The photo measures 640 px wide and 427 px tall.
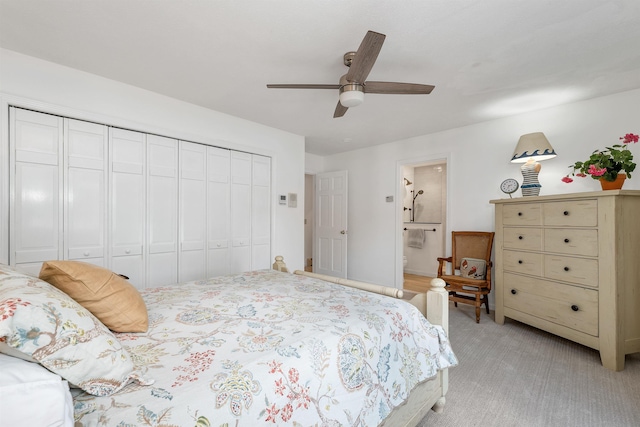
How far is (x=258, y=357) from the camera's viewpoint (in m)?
0.99

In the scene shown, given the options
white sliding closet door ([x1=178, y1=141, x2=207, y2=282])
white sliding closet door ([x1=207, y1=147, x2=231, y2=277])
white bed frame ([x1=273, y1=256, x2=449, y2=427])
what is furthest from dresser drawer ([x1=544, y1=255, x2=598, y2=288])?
white sliding closet door ([x1=178, y1=141, x2=207, y2=282])

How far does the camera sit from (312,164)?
552 cm

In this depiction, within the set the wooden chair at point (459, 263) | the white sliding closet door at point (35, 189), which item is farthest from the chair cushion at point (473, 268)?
the white sliding closet door at point (35, 189)

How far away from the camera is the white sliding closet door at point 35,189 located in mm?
2215

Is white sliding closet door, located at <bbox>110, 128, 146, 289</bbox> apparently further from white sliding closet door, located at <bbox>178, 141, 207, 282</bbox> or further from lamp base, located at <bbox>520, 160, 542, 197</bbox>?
lamp base, located at <bbox>520, 160, 542, 197</bbox>

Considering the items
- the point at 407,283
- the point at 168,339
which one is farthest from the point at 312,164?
the point at 168,339

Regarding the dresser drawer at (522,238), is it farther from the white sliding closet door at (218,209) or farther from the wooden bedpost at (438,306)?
the white sliding closet door at (218,209)

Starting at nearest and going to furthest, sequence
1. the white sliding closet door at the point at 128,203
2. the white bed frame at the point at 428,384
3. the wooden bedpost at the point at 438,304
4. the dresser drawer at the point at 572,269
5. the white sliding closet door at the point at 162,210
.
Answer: the white bed frame at the point at 428,384 < the wooden bedpost at the point at 438,304 < the dresser drawer at the point at 572,269 < the white sliding closet door at the point at 128,203 < the white sliding closet door at the point at 162,210

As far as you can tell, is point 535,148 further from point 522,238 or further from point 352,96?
point 352,96

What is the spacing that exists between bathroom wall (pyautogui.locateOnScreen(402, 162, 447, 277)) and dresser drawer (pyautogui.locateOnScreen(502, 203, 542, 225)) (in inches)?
94.4

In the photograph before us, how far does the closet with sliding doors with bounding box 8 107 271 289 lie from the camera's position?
2281 mm

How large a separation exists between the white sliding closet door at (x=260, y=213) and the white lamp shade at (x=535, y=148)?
2.98 m

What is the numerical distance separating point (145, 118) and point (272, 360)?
111 inches

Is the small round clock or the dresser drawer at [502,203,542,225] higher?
the small round clock
